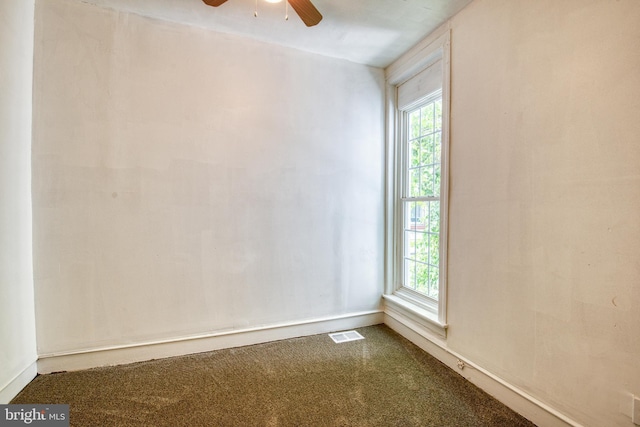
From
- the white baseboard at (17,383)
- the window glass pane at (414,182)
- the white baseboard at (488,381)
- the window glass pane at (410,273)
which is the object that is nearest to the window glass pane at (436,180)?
the window glass pane at (414,182)

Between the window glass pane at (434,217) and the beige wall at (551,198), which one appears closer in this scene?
the beige wall at (551,198)

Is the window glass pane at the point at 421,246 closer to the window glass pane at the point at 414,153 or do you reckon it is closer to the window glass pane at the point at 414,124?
the window glass pane at the point at 414,153

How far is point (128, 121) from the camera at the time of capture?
86.0 inches

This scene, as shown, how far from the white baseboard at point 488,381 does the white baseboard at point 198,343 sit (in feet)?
1.64

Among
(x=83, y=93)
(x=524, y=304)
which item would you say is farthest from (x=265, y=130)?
(x=524, y=304)

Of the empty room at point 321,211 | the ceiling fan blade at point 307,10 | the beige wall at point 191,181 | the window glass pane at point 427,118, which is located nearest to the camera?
the empty room at point 321,211

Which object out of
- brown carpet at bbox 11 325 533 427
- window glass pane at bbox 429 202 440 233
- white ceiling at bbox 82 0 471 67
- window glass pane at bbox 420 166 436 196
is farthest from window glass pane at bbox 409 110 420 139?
brown carpet at bbox 11 325 533 427

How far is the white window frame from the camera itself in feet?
7.42

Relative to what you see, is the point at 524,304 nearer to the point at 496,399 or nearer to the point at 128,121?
the point at 496,399

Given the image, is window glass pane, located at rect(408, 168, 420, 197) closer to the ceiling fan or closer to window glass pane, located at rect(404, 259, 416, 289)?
window glass pane, located at rect(404, 259, 416, 289)

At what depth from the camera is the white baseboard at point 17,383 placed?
1699mm

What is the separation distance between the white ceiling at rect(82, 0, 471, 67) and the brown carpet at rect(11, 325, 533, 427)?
101 inches

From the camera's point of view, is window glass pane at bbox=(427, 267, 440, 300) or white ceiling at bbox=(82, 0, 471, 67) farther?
window glass pane at bbox=(427, 267, 440, 300)

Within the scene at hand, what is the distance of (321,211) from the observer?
2.77 metres
